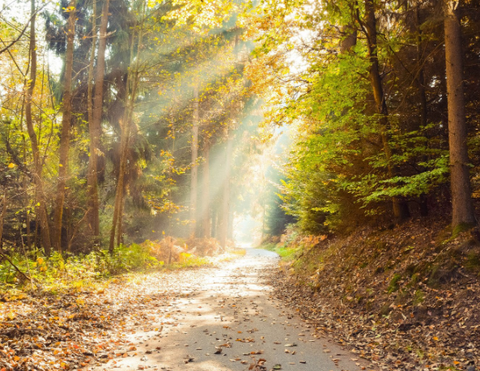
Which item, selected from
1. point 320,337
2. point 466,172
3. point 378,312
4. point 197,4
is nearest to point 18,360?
point 320,337

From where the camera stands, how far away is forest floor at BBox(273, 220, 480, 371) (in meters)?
4.73

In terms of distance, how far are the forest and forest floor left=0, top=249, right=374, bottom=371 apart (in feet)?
1.40

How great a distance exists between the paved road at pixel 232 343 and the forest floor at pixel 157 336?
0.01 metres

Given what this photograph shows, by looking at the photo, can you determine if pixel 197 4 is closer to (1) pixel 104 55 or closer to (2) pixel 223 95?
(1) pixel 104 55

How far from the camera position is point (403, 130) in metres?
9.20

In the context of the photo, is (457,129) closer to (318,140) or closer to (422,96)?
(422,96)

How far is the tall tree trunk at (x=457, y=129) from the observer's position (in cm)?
650

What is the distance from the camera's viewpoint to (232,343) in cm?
565

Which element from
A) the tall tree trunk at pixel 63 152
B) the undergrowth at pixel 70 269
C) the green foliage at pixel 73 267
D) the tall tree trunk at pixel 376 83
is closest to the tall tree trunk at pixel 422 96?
the tall tree trunk at pixel 376 83

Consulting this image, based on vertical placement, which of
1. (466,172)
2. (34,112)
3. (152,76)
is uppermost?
(152,76)

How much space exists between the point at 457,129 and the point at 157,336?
7138 mm

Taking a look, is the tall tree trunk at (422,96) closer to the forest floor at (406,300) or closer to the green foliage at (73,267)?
the forest floor at (406,300)

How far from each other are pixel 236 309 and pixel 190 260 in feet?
31.8

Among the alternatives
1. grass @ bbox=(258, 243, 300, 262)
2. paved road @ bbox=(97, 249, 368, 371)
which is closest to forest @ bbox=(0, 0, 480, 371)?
paved road @ bbox=(97, 249, 368, 371)
